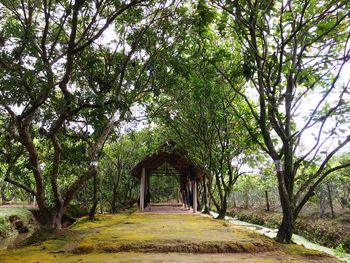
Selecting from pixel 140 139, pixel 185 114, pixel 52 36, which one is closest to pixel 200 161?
pixel 185 114

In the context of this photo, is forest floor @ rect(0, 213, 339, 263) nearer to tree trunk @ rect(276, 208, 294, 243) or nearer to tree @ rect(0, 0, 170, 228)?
tree trunk @ rect(276, 208, 294, 243)

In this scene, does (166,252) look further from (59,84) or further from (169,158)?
(169,158)

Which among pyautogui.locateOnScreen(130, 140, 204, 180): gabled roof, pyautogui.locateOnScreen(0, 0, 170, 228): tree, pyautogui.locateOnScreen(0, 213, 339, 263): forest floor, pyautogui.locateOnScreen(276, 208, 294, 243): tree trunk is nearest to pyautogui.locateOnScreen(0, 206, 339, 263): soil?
pyautogui.locateOnScreen(0, 213, 339, 263): forest floor

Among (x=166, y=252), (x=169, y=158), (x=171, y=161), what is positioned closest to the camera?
(x=166, y=252)

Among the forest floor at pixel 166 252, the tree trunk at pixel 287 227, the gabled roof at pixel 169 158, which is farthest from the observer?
the gabled roof at pixel 169 158

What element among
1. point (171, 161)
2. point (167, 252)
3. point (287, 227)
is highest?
point (171, 161)

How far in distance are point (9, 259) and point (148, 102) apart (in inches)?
422

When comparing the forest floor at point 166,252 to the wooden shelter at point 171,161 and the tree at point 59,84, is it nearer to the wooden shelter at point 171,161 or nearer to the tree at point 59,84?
the tree at point 59,84

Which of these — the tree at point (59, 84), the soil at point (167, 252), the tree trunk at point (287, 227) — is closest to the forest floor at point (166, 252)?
the soil at point (167, 252)

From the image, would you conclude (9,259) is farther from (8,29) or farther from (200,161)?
(200,161)

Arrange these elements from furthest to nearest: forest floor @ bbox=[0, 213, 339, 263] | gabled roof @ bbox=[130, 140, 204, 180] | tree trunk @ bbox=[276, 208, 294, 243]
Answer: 1. gabled roof @ bbox=[130, 140, 204, 180]
2. tree trunk @ bbox=[276, 208, 294, 243]
3. forest floor @ bbox=[0, 213, 339, 263]

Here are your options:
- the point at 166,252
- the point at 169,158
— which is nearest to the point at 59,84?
the point at 166,252

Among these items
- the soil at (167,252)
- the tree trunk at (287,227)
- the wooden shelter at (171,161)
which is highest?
the wooden shelter at (171,161)

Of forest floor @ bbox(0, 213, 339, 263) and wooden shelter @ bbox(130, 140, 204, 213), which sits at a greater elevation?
wooden shelter @ bbox(130, 140, 204, 213)
